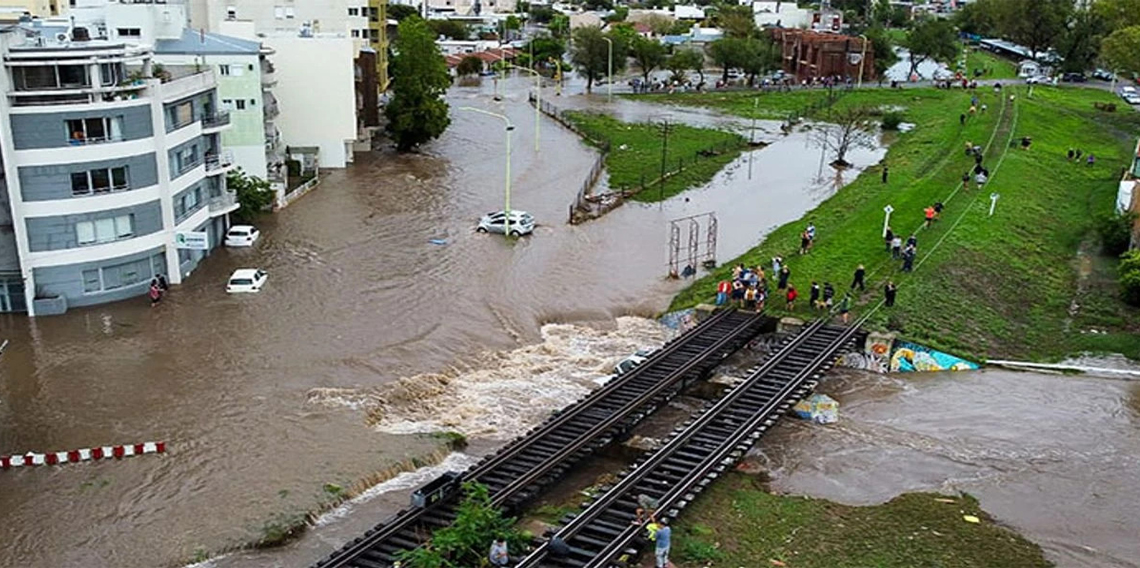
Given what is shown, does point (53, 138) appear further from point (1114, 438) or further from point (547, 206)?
point (1114, 438)

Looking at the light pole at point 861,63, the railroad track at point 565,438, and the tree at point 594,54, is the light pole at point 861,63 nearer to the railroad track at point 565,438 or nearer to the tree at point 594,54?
the tree at point 594,54

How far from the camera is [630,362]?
35.4m

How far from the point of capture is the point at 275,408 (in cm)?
3278

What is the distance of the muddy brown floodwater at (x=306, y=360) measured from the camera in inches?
1057

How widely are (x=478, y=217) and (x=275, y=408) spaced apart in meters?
26.6

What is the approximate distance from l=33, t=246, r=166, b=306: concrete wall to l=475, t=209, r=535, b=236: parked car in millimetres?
17251

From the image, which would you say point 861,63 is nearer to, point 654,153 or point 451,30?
point 654,153

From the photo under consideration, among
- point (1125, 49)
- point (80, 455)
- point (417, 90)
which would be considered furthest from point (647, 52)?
point (80, 455)

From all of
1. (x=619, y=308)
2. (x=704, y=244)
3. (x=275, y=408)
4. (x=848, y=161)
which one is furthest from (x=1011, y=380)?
(x=848, y=161)

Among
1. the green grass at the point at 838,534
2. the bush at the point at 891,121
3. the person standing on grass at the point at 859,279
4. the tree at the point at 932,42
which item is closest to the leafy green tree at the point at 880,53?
the tree at the point at 932,42

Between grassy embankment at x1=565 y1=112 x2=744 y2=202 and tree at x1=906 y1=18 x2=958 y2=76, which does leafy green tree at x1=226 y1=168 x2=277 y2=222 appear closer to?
grassy embankment at x1=565 y1=112 x2=744 y2=202

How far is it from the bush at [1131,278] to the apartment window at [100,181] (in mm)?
41447

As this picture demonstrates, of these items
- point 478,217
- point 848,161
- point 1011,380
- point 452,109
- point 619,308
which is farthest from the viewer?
point 452,109

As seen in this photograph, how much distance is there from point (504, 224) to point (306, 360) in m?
19.4
